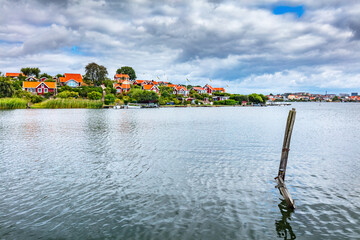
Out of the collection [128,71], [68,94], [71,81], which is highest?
[128,71]

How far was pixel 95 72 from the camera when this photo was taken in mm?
126438

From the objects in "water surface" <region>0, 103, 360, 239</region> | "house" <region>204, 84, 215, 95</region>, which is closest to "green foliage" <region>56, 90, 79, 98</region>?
"water surface" <region>0, 103, 360, 239</region>

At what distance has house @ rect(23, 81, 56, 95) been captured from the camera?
107006 millimetres

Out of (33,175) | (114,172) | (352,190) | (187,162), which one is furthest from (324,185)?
(33,175)

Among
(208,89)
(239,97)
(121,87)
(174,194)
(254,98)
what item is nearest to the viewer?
(174,194)

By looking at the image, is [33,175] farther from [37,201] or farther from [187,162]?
[187,162]

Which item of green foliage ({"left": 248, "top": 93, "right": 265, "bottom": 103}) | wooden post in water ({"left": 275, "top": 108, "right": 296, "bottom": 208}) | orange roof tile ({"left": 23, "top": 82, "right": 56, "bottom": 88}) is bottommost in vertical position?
wooden post in water ({"left": 275, "top": 108, "right": 296, "bottom": 208})

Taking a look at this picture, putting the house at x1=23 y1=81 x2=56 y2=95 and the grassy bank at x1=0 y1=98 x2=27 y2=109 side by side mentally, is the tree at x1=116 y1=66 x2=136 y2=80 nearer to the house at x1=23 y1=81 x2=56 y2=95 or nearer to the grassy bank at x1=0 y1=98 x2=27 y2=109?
the house at x1=23 y1=81 x2=56 y2=95

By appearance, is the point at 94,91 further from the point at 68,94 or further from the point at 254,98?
the point at 254,98

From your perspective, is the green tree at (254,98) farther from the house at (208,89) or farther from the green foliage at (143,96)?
the green foliage at (143,96)

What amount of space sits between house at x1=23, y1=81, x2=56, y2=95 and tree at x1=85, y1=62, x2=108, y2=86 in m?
20.2

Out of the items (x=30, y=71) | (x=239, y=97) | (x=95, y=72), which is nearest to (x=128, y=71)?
(x=95, y=72)

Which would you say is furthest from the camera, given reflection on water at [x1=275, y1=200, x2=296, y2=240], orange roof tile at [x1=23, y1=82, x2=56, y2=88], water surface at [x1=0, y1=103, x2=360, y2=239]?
orange roof tile at [x1=23, y1=82, x2=56, y2=88]

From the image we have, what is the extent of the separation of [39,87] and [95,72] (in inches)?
1083
